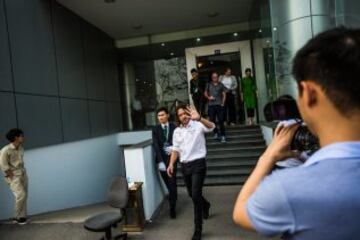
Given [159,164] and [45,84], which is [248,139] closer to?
[159,164]

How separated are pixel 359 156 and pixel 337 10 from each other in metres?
5.62

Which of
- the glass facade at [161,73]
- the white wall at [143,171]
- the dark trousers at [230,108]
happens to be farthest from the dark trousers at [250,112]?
the white wall at [143,171]

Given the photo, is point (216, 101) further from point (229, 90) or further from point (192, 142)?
point (192, 142)

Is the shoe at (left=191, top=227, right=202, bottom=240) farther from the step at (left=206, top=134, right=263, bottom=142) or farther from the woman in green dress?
the woman in green dress

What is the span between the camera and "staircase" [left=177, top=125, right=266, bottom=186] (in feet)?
22.9

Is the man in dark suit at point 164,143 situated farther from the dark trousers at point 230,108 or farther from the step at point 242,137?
the dark trousers at point 230,108

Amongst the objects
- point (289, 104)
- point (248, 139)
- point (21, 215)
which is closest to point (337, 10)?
point (248, 139)

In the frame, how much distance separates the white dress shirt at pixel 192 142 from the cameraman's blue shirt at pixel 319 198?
3203 millimetres

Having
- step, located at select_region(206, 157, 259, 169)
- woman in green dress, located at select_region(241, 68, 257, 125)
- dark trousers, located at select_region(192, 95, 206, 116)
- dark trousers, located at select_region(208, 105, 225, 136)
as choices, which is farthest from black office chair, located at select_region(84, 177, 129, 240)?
woman in green dress, located at select_region(241, 68, 257, 125)

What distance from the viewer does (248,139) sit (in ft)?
27.4

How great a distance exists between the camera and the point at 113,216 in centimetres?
383

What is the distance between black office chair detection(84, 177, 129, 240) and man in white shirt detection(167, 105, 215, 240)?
0.79 metres

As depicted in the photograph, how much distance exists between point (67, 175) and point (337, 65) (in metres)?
7.69

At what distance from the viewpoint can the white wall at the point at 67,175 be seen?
21.2ft
